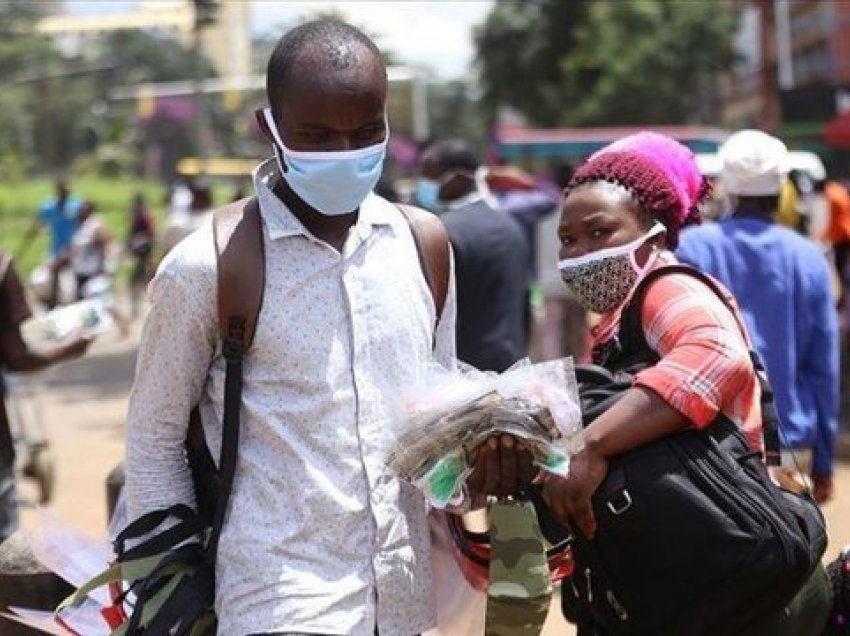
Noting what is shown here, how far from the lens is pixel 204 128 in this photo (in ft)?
68.7

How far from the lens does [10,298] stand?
15.8ft

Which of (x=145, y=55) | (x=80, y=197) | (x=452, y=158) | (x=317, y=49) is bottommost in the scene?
(x=80, y=197)

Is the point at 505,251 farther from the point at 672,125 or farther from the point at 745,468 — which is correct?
the point at 672,125

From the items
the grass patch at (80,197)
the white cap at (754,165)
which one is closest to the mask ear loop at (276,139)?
the white cap at (754,165)

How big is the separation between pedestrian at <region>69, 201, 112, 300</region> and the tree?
2600 cm

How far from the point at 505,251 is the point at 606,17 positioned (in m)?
36.3

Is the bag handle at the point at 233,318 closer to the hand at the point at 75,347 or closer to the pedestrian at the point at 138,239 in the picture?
the hand at the point at 75,347

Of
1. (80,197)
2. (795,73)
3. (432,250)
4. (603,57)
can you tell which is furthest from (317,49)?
(795,73)

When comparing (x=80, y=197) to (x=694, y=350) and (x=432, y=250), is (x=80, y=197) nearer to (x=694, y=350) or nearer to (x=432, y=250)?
(x=432, y=250)

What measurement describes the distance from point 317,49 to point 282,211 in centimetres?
29

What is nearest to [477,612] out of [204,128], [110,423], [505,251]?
[505,251]

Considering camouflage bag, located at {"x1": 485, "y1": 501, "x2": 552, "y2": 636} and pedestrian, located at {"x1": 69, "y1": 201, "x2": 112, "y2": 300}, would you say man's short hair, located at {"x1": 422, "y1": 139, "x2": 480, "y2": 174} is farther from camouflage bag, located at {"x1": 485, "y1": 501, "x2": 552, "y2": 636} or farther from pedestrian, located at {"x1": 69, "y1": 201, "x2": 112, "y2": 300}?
pedestrian, located at {"x1": 69, "y1": 201, "x2": 112, "y2": 300}

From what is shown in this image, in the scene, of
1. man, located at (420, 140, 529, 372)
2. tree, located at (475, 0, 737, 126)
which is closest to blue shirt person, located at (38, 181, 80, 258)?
man, located at (420, 140, 529, 372)

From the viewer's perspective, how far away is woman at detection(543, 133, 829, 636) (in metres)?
2.63
